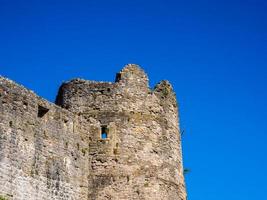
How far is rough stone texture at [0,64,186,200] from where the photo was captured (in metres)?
17.1

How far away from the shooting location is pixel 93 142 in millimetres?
20031

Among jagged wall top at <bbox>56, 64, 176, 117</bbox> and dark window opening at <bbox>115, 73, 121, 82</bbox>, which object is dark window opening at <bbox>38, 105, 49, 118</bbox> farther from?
dark window opening at <bbox>115, 73, 121, 82</bbox>

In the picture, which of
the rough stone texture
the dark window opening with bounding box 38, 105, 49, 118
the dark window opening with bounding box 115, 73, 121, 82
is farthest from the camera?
the dark window opening with bounding box 115, 73, 121, 82

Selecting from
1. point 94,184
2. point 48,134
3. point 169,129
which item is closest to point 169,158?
point 169,129

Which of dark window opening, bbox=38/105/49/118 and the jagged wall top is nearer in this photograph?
dark window opening, bbox=38/105/49/118

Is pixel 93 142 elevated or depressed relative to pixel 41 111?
depressed

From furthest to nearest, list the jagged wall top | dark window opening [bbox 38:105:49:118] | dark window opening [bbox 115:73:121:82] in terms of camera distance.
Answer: dark window opening [bbox 115:73:121:82]
the jagged wall top
dark window opening [bbox 38:105:49:118]

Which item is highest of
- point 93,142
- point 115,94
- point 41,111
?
point 115,94

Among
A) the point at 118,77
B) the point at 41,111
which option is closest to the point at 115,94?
the point at 118,77

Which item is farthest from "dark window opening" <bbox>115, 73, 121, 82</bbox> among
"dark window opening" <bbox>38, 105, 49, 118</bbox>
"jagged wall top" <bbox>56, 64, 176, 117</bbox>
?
"dark window opening" <bbox>38, 105, 49, 118</bbox>

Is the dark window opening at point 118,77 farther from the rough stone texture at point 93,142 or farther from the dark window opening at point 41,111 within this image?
the dark window opening at point 41,111

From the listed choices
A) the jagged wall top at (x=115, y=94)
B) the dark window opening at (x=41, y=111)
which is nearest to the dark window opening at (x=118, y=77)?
the jagged wall top at (x=115, y=94)

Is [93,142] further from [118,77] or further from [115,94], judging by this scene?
[118,77]

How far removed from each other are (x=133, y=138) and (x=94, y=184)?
206cm
